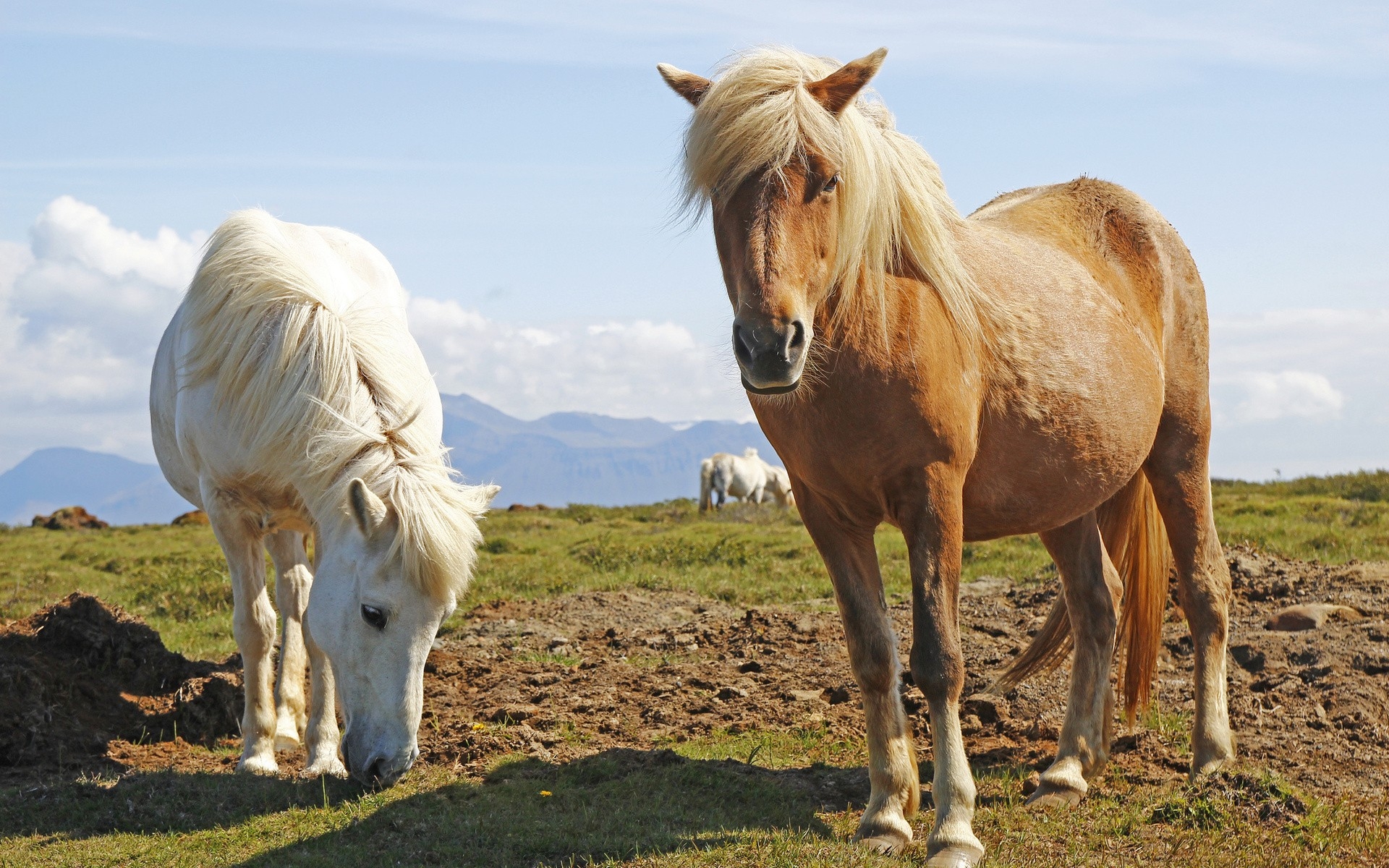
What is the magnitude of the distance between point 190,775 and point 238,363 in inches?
75.3

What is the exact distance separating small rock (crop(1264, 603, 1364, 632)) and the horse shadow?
3739 mm

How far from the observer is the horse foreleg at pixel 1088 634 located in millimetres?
5012

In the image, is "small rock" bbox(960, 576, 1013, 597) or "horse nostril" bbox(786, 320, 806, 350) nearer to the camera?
"horse nostril" bbox(786, 320, 806, 350)

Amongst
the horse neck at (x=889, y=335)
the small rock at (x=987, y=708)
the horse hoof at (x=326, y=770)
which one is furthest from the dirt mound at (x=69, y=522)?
the horse neck at (x=889, y=335)

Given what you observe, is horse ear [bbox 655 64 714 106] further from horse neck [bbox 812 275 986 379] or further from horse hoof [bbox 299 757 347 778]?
horse hoof [bbox 299 757 347 778]

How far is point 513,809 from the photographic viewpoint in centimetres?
446

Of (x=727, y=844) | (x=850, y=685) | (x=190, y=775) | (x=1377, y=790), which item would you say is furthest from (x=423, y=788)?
(x=1377, y=790)

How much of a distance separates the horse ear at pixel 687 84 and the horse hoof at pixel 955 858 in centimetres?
278

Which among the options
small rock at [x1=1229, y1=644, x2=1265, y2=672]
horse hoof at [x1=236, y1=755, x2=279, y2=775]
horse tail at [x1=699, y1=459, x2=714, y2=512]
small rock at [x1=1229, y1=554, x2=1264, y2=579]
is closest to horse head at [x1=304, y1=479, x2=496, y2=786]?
horse hoof at [x1=236, y1=755, x2=279, y2=775]

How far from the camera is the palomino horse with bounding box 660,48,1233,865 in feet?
11.7

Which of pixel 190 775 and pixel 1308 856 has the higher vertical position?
pixel 190 775

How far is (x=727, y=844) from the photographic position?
13.0ft

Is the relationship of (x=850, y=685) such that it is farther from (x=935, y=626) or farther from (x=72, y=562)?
(x=72, y=562)

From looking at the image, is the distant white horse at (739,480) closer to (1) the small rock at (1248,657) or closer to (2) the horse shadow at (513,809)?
(1) the small rock at (1248,657)
